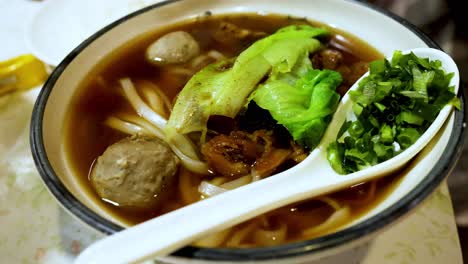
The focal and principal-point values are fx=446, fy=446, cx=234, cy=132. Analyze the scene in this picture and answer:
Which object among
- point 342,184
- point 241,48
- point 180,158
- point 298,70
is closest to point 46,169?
point 180,158

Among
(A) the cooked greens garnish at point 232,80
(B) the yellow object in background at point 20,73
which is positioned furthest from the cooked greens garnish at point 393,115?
(B) the yellow object in background at point 20,73

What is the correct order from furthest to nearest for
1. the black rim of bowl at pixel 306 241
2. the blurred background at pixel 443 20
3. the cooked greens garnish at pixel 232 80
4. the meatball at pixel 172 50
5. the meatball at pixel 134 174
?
the blurred background at pixel 443 20
the meatball at pixel 172 50
the cooked greens garnish at pixel 232 80
the meatball at pixel 134 174
the black rim of bowl at pixel 306 241

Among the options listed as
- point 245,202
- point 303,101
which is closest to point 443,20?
point 303,101

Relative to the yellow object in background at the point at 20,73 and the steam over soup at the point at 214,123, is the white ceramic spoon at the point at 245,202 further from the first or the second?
the yellow object in background at the point at 20,73

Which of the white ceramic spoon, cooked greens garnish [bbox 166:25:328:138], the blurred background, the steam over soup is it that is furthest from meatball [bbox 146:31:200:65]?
the blurred background

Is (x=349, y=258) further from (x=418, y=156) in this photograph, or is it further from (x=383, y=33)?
(x=383, y=33)

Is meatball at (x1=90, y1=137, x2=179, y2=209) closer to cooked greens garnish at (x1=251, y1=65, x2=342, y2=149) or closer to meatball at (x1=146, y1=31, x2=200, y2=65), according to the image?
cooked greens garnish at (x1=251, y1=65, x2=342, y2=149)

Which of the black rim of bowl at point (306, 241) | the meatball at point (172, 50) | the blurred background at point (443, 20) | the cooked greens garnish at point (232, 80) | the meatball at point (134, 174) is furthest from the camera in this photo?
the blurred background at point (443, 20)
